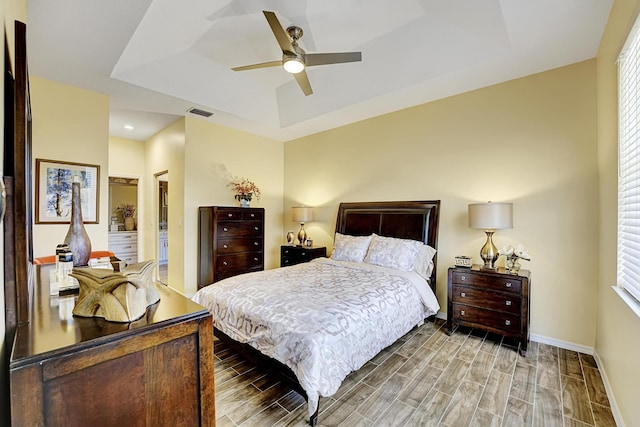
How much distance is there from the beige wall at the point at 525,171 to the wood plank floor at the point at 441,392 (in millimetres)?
608

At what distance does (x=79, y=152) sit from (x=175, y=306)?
342 centimetres

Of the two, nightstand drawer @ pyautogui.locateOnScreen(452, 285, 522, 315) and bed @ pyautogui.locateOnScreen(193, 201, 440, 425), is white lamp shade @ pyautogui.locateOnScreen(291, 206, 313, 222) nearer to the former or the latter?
bed @ pyautogui.locateOnScreen(193, 201, 440, 425)

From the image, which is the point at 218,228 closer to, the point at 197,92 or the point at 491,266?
the point at 197,92

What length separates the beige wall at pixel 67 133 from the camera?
3.12 metres

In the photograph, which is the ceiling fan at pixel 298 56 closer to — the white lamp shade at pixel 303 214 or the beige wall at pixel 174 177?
the white lamp shade at pixel 303 214

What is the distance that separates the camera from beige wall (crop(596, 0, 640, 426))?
1.67 metres

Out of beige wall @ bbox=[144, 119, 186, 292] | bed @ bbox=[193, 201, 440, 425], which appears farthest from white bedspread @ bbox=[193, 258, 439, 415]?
beige wall @ bbox=[144, 119, 186, 292]

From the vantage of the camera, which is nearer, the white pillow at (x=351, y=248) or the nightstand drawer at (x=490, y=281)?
the nightstand drawer at (x=490, y=281)

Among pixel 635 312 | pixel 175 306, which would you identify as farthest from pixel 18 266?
pixel 635 312

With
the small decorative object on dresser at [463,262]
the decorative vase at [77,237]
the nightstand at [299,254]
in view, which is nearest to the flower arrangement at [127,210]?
the nightstand at [299,254]

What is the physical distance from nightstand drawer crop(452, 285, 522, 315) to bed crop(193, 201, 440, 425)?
0.29 m

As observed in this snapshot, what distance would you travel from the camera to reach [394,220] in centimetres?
392

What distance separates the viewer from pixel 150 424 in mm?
879

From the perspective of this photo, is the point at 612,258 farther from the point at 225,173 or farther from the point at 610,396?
the point at 225,173
